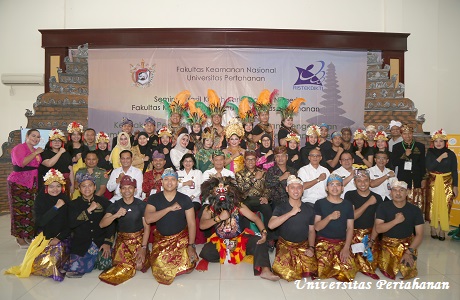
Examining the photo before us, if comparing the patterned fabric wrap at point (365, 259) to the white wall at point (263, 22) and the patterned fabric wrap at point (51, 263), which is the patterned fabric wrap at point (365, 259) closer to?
the patterned fabric wrap at point (51, 263)

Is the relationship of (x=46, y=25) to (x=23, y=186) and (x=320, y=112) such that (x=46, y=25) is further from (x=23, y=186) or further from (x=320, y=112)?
(x=320, y=112)

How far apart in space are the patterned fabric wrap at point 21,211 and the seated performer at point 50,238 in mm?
942

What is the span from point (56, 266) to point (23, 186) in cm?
155

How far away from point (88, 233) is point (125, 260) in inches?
20.3

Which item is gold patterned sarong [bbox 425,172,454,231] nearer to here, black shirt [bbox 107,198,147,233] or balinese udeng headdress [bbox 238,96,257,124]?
balinese udeng headdress [bbox 238,96,257,124]

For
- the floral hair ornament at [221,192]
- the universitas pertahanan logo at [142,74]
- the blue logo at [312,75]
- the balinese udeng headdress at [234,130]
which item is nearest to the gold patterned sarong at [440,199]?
the balinese udeng headdress at [234,130]

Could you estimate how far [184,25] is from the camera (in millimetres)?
7488

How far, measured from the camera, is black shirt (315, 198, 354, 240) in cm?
347

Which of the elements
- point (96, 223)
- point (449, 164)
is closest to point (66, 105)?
point (96, 223)

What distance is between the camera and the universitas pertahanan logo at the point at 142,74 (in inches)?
275

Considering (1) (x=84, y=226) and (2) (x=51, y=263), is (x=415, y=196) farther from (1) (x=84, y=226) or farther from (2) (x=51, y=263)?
(2) (x=51, y=263)

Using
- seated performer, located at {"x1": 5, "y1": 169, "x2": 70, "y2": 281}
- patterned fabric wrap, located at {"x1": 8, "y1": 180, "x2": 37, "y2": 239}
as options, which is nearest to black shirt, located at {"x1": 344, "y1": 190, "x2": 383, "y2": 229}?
seated performer, located at {"x1": 5, "y1": 169, "x2": 70, "y2": 281}

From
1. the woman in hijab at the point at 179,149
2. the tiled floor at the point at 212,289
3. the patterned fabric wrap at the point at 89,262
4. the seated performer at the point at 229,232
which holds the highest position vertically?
the woman in hijab at the point at 179,149

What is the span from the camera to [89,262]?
3.56m
